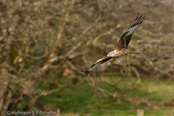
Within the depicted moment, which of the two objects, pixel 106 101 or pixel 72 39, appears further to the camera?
pixel 106 101

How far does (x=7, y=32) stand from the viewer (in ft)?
33.3

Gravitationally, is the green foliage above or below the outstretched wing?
above

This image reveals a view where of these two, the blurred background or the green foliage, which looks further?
the green foliage

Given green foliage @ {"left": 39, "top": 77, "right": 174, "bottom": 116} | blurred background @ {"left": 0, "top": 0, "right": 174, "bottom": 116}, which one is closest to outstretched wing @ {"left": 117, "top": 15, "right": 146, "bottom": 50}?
blurred background @ {"left": 0, "top": 0, "right": 174, "bottom": 116}

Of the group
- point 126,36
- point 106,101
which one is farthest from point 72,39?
point 126,36

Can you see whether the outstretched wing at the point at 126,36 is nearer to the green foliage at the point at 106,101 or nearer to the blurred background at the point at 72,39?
the blurred background at the point at 72,39

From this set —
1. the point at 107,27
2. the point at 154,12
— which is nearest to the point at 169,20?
the point at 154,12

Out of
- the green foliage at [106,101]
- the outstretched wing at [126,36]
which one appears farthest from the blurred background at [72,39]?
the outstretched wing at [126,36]

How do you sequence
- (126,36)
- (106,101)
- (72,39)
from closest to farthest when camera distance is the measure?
(126,36) < (72,39) < (106,101)

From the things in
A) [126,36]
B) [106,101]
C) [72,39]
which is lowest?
[126,36]

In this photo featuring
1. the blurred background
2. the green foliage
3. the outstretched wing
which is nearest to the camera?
the outstretched wing

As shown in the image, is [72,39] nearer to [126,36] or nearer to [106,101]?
[106,101]

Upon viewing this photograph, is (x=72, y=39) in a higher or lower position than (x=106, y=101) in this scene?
higher

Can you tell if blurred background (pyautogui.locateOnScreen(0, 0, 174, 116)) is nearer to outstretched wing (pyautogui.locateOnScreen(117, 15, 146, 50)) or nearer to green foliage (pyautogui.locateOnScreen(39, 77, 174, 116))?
green foliage (pyautogui.locateOnScreen(39, 77, 174, 116))
